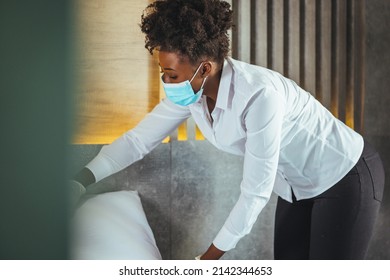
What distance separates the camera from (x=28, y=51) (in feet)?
0.87

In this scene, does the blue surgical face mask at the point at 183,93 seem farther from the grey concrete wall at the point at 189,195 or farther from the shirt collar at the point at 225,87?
the grey concrete wall at the point at 189,195

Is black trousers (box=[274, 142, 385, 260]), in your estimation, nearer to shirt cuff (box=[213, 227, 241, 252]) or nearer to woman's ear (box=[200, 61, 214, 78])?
shirt cuff (box=[213, 227, 241, 252])

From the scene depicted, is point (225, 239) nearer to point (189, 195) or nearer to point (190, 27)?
point (190, 27)

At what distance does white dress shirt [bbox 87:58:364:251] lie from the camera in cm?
89

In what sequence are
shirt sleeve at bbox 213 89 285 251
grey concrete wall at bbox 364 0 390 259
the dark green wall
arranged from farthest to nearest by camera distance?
grey concrete wall at bbox 364 0 390 259
shirt sleeve at bbox 213 89 285 251
the dark green wall

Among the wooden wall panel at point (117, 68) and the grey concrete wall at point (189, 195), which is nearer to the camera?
the wooden wall panel at point (117, 68)

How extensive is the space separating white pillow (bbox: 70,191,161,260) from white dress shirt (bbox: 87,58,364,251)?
0.11 m

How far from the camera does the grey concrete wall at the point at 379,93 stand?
1706 mm

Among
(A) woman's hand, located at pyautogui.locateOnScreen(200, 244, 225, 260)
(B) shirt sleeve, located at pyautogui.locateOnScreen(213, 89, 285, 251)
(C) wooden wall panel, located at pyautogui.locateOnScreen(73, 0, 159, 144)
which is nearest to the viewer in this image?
(B) shirt sleeve, located at pyautogui.locateOnScreen(213, 89, 285, 251)

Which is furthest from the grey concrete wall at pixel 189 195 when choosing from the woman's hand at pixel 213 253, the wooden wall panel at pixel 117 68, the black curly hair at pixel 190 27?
the black curly hair at pixel 190 27

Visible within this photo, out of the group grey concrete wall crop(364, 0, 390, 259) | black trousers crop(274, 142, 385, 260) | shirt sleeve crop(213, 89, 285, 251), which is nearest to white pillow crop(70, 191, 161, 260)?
shirt sleeve crop(213, 89, 285, 251)

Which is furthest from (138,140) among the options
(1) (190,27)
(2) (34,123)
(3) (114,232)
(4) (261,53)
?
(2) (34,123)

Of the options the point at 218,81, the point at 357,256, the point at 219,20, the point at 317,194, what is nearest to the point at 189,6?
the point at 219,20

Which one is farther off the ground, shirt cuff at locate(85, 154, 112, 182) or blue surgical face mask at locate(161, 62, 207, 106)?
blue surgical face mask at locate(161, 62, 207, 106)
